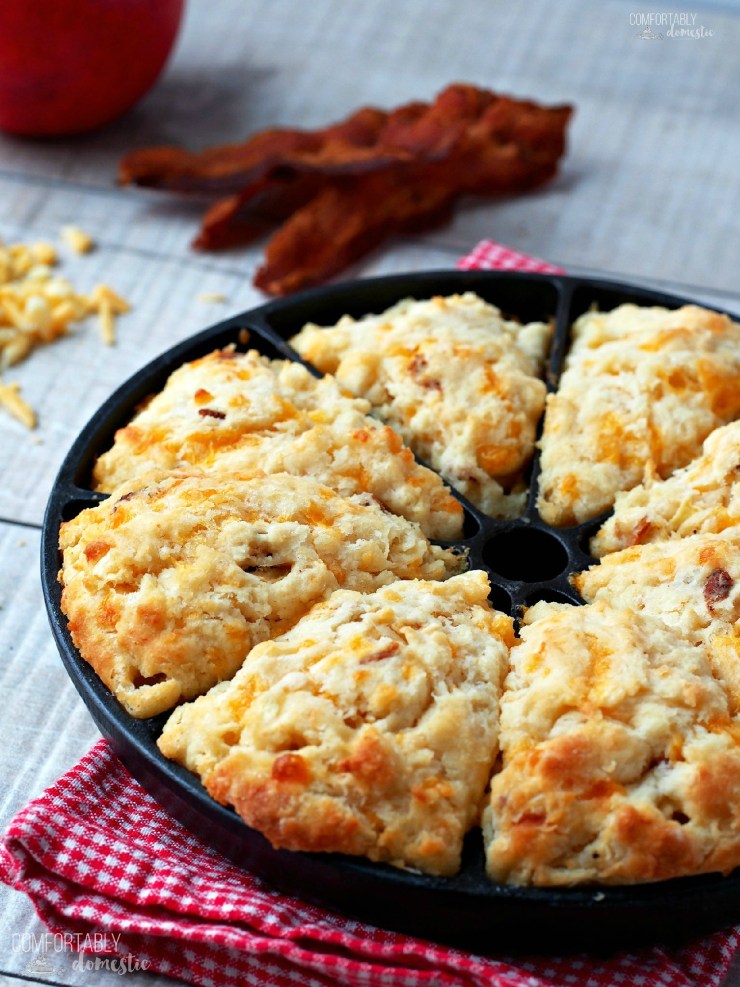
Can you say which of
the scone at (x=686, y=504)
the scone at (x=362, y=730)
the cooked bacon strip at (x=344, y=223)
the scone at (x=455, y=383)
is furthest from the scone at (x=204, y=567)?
the cooked bacon strip at (x=344, y=223)

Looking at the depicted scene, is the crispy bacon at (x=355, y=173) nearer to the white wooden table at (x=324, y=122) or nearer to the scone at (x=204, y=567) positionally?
the white wooden table at (x=324, y=122)

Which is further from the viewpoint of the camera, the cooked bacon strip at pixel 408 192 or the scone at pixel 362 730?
the cooked bacon strip at pixel 408 192

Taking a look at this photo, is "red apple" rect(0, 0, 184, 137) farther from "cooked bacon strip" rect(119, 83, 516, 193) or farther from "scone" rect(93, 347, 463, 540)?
"scone" rect(93, 347, 463, 540)

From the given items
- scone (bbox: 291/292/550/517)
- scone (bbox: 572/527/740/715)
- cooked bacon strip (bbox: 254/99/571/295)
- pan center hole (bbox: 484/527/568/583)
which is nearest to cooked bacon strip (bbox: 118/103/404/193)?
cooked bacon strip (bbox: 254/99/571/295)

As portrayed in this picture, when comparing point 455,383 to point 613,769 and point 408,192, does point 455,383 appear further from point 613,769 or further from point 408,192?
point 408,192

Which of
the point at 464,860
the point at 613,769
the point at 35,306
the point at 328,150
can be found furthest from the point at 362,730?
the point at 328,150
